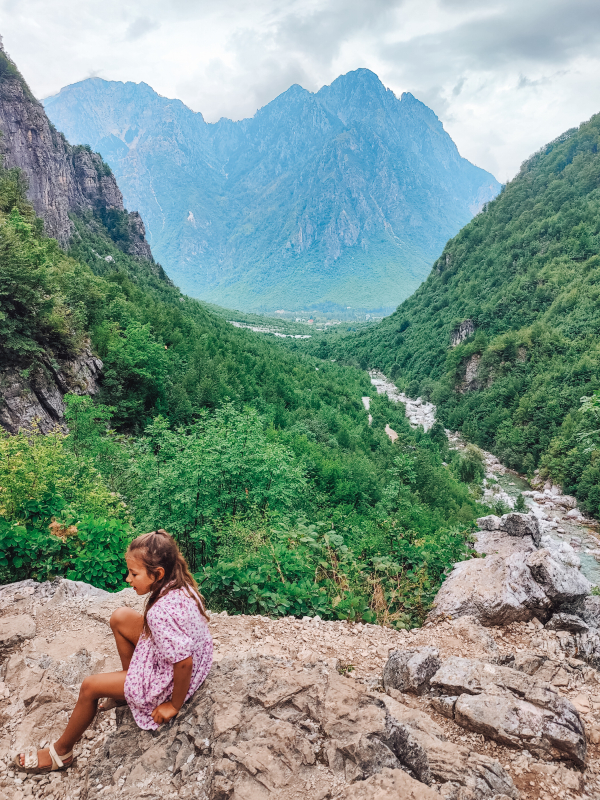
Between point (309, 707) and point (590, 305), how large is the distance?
41846 mm

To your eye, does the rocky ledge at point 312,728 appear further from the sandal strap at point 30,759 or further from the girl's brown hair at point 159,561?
the girl's brown hair at point 159,561

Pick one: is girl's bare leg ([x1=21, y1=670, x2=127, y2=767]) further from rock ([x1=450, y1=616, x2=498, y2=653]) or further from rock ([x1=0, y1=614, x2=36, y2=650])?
rock ([x1=450, y1=616, x2=498, y2=653])

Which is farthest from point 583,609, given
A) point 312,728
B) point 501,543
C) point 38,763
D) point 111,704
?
point 38,763

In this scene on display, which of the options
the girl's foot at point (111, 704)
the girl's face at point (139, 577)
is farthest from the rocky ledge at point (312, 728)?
the girl's face at point (139, 577)

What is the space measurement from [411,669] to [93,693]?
9.41ft

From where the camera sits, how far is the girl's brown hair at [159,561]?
3.04 metres

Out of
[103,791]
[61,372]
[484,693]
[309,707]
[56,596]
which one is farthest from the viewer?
[61,372]

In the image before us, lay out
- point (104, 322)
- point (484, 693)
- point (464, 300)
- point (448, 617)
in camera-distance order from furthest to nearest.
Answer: point (464, 300) → point (104, 322) → point (448, 617) → point (484, 693)

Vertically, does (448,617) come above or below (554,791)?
below

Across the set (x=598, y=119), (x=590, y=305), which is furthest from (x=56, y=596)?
(x=598, y=119)

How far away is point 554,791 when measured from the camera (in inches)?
115

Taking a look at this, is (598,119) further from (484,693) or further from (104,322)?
(484,693)

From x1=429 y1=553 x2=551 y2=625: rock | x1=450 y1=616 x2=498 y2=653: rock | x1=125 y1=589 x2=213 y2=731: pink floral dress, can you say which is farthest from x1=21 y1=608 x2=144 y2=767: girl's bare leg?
x1=429 y1=553 x2=551 y2=625: rock

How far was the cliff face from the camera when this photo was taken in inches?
1427
